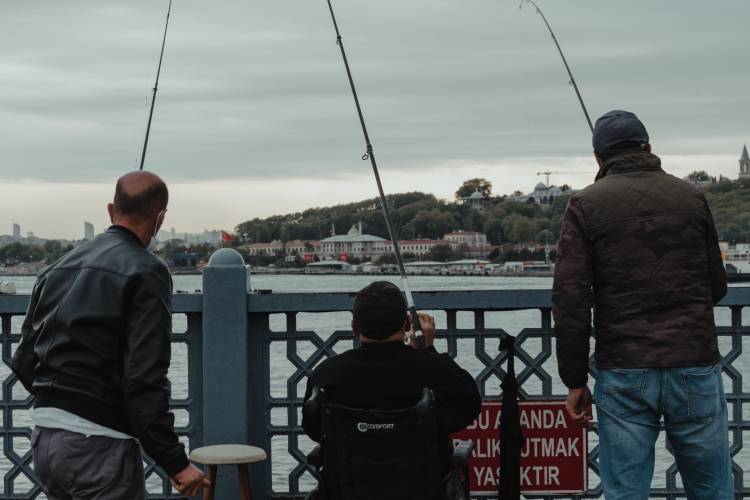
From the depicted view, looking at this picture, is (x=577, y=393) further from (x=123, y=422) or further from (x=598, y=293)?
(x=123, y=422)

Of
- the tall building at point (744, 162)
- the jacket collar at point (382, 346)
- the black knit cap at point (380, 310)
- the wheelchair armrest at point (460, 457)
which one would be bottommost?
the wheelchair armrest at point (460, 457)

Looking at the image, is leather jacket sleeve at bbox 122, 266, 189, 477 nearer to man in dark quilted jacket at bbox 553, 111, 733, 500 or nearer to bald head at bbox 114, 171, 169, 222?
bald head at bbox 114, 171, 169, 222

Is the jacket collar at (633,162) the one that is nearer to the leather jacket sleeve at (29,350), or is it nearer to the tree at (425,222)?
the leather jacket sleeve at (29,350)

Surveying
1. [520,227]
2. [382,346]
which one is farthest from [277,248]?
[382,346]

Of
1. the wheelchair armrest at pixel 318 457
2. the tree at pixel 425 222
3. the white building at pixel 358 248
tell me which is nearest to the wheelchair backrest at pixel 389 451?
the wheelchair armrest at pixel 318 457

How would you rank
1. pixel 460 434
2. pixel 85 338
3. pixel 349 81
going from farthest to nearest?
pixel 349 81
pixel 460 434
pixel 85 338

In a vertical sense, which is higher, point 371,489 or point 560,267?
point 560,267

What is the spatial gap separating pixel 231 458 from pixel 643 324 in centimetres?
175

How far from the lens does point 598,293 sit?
161 inches

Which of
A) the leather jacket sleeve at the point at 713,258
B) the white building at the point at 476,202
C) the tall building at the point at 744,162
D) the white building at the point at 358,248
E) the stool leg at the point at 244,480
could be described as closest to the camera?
the leather jacket sleeve at the point at 713,258

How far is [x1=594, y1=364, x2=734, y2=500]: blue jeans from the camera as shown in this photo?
13.1ft

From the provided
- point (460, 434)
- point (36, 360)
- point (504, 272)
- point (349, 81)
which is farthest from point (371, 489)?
point (504, 272)

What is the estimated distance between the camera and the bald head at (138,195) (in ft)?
11.4

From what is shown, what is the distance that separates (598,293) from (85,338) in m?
1.81
